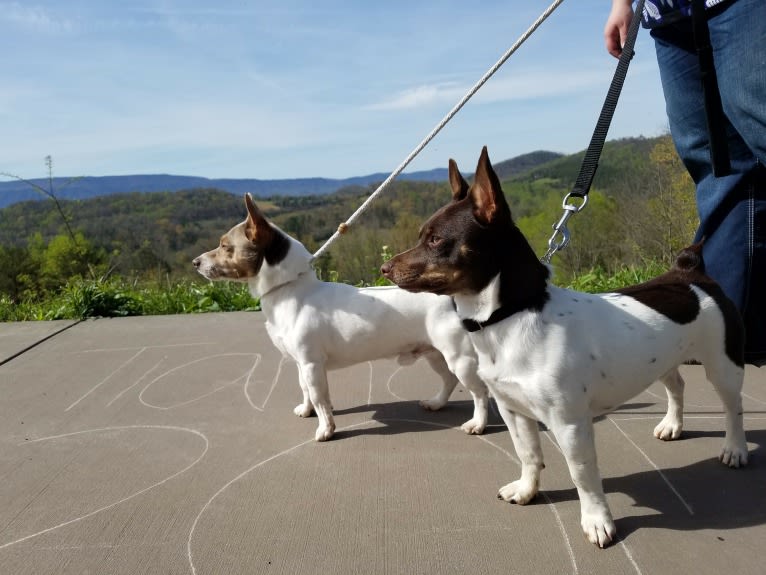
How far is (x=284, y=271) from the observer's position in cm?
430

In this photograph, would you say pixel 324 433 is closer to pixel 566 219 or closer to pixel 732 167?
pixel 566 219

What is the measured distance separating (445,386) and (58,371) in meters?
3.40

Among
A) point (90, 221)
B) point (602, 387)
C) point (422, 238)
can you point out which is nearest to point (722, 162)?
→ point (602, 387)

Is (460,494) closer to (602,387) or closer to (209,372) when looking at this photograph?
(602,387)

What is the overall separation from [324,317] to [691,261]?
7.20 ft

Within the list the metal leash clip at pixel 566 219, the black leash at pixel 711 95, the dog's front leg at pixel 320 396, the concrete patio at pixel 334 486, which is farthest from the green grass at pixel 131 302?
the black leash at pixel 711 95

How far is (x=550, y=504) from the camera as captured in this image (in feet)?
10.1

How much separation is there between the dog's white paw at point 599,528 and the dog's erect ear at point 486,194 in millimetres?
1327

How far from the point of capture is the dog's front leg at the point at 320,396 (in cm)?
406

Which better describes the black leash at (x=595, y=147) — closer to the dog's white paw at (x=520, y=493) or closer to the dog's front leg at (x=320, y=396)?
the dog's white paw at (x=520, y=493)

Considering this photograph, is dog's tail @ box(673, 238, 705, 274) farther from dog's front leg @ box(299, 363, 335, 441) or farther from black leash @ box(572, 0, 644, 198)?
dog's front leg @ box(299, 363, 335, 441)

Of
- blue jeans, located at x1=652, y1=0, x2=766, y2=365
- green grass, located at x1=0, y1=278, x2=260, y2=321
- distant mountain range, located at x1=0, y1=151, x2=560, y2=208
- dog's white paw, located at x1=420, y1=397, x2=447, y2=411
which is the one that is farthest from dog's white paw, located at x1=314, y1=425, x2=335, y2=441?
distant mountain range, located at x1=0, y1=151, x2=560, y2=208

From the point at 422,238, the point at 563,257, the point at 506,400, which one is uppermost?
the point at 422,238

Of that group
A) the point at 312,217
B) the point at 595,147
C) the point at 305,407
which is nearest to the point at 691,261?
the point at 595,147
